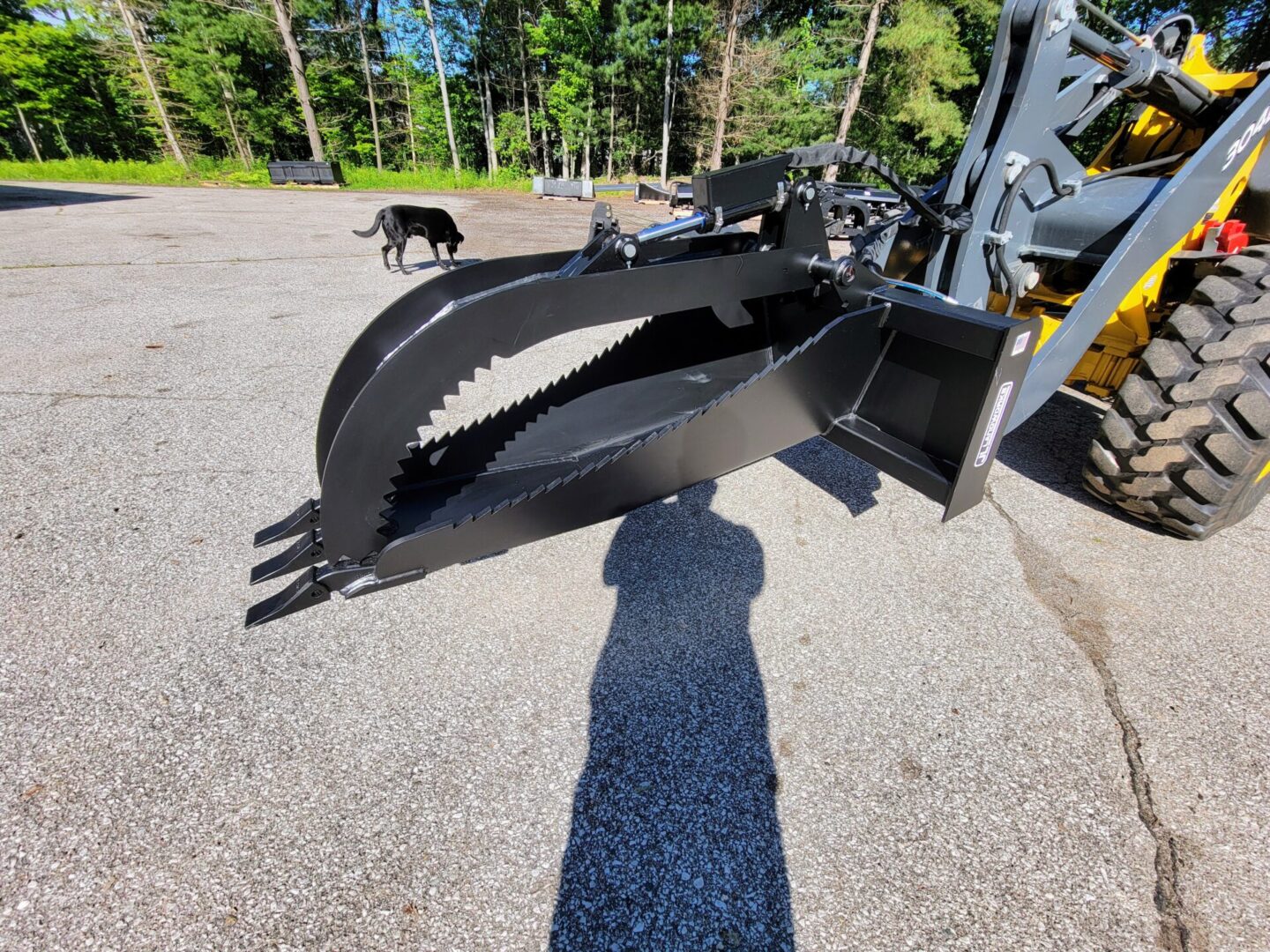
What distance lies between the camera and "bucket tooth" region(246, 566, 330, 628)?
1381mm

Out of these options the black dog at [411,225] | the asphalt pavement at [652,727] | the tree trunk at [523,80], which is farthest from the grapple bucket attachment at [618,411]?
the tree trunk at [523,80]

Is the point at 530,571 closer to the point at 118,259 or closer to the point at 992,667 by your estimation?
the point at 992,667

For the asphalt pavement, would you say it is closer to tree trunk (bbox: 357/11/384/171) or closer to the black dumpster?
the black dumpster

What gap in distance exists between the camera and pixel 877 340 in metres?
1.87

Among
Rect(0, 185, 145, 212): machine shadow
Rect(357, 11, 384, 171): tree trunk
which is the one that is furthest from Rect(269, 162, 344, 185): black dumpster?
Rect(0, 185, 145, 212): machine shadow

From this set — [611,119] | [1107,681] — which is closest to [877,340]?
[1107,681]

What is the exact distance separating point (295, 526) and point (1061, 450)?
4.10 m

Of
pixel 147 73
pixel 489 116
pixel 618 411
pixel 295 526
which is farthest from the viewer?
pixel 489 116

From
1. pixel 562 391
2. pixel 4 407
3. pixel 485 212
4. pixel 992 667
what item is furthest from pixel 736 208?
pixel 485 212

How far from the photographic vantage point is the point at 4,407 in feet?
12.4

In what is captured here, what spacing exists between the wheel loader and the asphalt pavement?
1.72 feet

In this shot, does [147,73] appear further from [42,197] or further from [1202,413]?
[1202,413]

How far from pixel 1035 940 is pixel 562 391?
83.7 inches

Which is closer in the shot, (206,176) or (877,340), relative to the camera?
(877,340)
